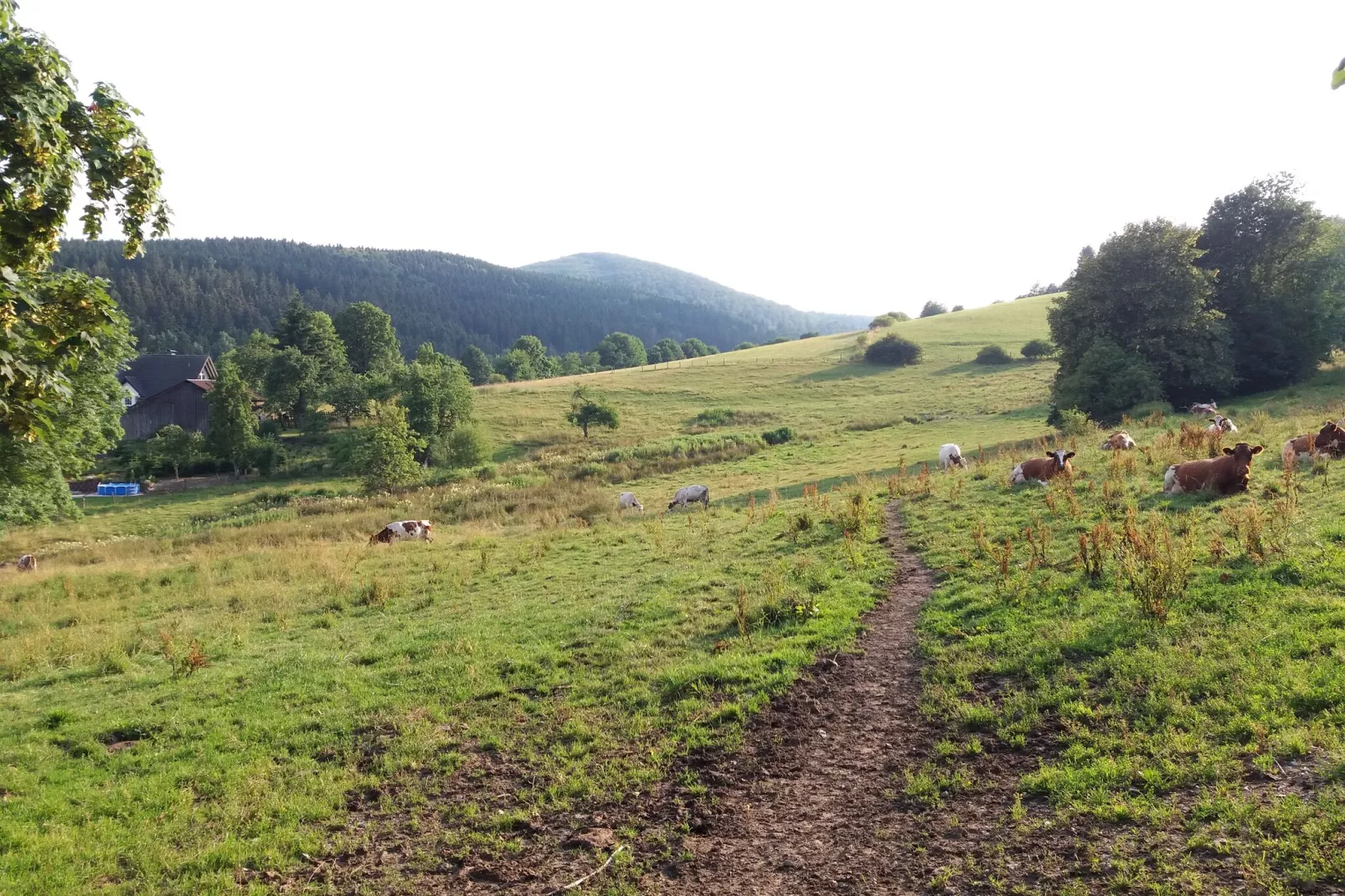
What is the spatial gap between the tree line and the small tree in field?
105 feet

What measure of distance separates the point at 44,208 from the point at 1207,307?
46.2m

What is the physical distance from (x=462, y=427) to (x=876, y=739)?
45161 mm

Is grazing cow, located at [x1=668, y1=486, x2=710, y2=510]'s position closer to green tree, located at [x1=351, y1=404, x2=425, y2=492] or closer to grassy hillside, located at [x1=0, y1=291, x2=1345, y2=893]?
grassy hillside, located at [x1=0, y1=291, x2=1345, y2=893]

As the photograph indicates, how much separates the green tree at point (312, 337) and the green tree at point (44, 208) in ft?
208

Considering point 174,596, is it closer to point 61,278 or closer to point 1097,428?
point 61,278

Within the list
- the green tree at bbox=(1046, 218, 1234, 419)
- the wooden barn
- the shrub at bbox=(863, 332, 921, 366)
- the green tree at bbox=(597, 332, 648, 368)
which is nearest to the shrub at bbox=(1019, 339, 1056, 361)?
the shrub at bbox=(863, 332, 921, 366)

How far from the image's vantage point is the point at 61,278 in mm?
6641

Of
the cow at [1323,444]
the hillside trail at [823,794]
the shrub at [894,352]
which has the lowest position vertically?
the hillside trail at [823,794]

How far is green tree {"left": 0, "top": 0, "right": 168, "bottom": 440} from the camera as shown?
5297mm

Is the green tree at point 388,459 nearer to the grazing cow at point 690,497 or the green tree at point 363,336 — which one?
the grazing cow at point 690,497

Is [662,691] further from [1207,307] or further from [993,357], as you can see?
[993,357]

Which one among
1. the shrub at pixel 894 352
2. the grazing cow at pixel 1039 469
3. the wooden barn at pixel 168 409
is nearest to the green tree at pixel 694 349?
the shrub at pixel 894 352

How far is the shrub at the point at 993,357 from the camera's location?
69.1 metres

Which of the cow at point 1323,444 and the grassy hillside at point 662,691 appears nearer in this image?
the grassy hillside at point 662,691
